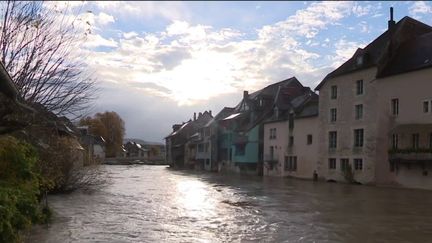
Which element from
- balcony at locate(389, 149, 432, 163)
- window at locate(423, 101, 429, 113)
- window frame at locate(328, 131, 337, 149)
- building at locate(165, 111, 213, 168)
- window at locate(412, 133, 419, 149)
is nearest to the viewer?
balcony at locate(389, 149, 432, 163)

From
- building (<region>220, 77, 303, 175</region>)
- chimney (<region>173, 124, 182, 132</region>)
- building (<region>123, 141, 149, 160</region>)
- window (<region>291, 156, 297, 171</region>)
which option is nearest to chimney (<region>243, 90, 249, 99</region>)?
building (<region>220, 77, 303, 175</region>)

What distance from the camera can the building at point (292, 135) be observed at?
5616cm

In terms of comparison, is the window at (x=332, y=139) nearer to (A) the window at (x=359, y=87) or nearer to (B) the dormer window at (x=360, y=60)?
(A) the window at (x=359, y=87)

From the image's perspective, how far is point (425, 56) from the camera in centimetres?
4078

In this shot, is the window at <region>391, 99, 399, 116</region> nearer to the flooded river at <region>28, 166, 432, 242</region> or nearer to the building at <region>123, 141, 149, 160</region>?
the flooded river at <region>28, 166, 432, 242</region>

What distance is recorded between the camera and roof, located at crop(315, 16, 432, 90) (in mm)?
43594

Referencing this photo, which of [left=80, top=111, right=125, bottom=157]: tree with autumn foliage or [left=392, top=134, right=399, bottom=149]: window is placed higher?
[left=80, top=111, right=125, bottom=157]: tree with autumn foliage

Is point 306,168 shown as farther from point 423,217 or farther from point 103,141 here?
point 103,141

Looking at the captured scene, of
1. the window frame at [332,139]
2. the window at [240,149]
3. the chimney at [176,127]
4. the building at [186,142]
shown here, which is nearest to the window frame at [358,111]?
the window frame at [332,139]

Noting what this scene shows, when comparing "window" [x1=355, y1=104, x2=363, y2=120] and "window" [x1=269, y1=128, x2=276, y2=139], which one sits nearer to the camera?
"window" [x1=355, y1=104, x2=363, y2=120]

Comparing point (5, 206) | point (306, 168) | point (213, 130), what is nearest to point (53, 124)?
point (5, 206)

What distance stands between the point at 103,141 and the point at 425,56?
78066 mm

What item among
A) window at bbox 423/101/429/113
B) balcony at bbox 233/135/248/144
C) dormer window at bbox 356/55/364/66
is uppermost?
dormer window at bbox 356/55/364/66

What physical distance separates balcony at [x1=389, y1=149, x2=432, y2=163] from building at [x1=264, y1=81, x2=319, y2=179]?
44.6 feet
